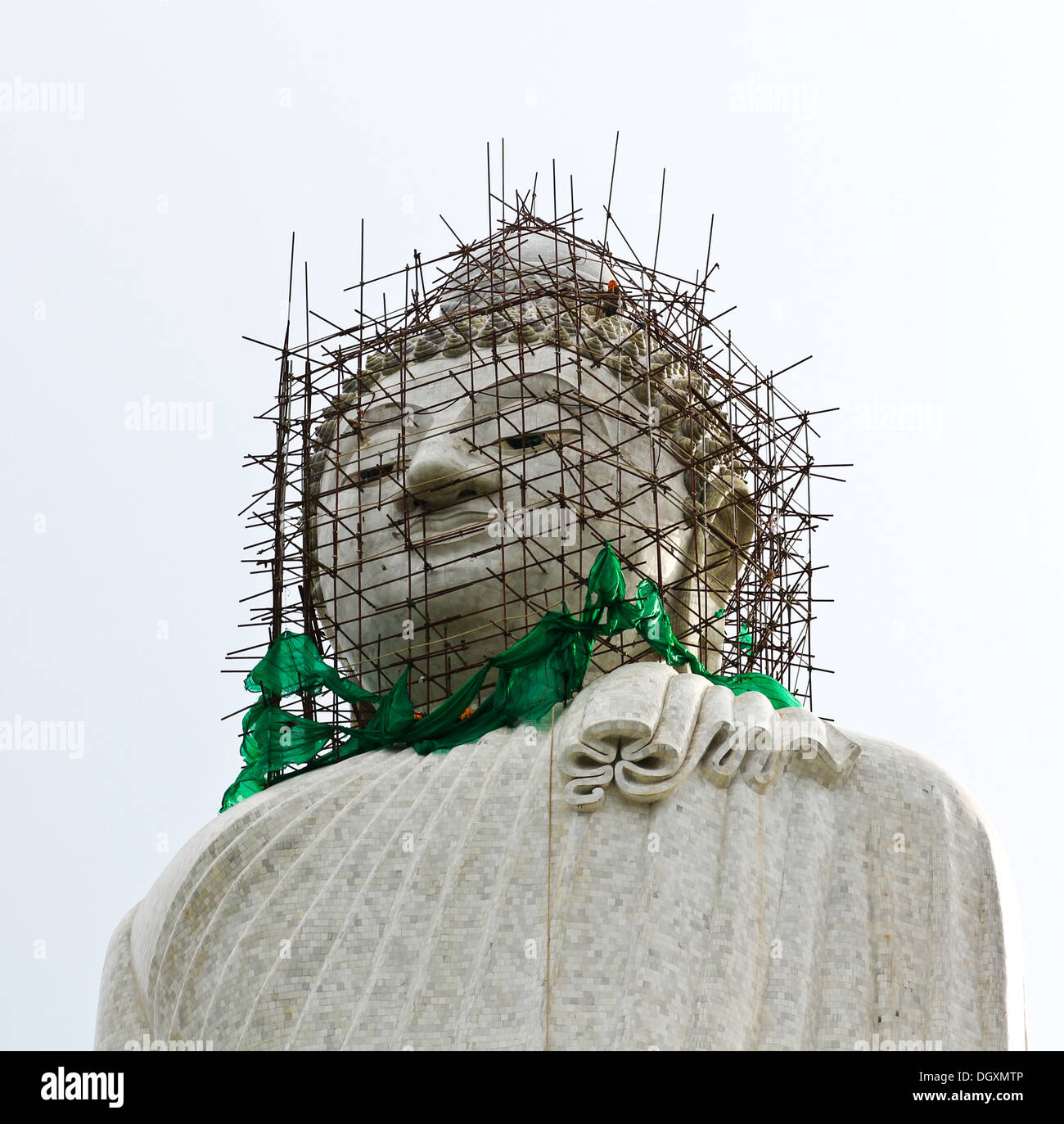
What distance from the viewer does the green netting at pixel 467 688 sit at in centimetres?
1477

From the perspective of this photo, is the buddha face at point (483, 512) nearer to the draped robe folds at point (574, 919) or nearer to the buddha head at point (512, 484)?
the buddha head at point (512, 484)

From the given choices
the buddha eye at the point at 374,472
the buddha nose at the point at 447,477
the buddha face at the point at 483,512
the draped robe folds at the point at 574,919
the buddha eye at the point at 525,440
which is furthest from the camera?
the buddha eye at the point at 374,472

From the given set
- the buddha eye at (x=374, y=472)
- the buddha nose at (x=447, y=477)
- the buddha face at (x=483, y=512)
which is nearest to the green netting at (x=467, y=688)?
the buddha face at (x=483, y=512)

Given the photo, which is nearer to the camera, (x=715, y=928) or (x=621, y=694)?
(x=715, y=928)

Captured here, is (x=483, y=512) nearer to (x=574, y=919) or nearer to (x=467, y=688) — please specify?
(x=467, y=688)

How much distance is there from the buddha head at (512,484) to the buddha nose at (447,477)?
11 mm

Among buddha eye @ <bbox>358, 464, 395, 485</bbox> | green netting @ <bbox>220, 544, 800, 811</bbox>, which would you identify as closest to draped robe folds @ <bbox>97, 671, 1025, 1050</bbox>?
green netting @ <bbox>220, 544, 800, 811</bbox>

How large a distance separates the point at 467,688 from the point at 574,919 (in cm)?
202
